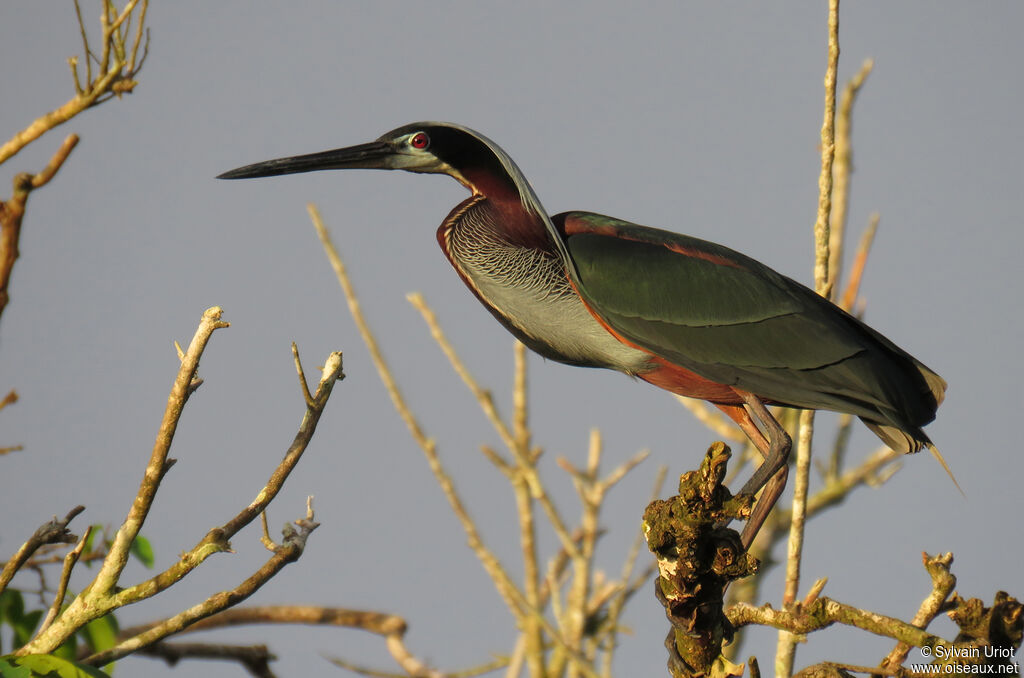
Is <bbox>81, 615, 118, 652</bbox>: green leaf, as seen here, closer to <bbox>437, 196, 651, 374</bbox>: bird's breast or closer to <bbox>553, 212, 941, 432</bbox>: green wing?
<bbox>437, 196, 651, 374</bbox>: bird's breast

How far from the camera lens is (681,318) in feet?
19.7

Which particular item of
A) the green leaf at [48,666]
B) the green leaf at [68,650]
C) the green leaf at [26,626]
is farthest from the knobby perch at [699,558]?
the green leaf at [26,626]

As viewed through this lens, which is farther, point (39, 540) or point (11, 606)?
point (11, 606)

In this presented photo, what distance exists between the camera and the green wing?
5.85 meters

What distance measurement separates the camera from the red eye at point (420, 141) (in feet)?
21.7

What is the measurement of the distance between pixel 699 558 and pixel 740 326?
2122 millimetres

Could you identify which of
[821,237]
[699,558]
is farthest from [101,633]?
[821,237]

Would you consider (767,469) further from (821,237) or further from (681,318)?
(821,237)

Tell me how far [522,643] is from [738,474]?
237 cm

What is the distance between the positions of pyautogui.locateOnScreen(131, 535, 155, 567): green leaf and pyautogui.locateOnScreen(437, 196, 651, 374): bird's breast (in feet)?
7.38

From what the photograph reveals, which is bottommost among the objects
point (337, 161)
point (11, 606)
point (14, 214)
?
point (11, 606)

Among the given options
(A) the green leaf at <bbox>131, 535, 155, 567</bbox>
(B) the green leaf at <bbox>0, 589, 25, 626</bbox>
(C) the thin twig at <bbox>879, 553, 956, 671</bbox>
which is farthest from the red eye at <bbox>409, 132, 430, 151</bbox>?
(C) the thin twig at <bbox>879, 553, 956, 671</bbox>

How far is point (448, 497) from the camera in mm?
7996

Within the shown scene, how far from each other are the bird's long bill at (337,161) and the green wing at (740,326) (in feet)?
4.25
